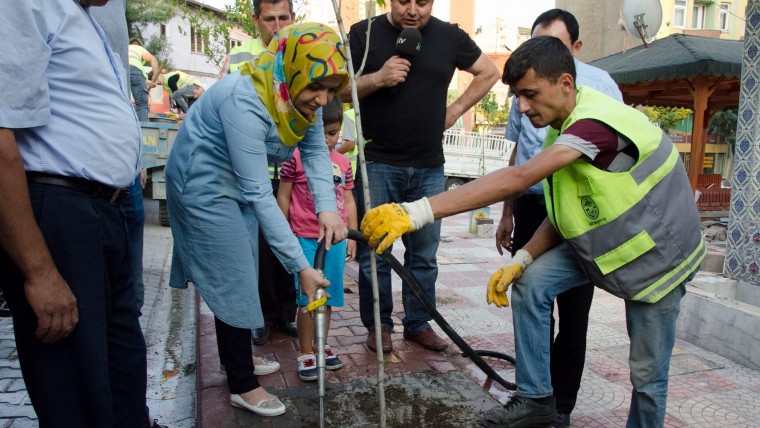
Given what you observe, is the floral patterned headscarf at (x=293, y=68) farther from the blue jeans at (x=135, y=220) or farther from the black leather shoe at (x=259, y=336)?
the black leather shoe at (x=259, y=336)

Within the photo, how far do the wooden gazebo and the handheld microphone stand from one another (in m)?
7.41

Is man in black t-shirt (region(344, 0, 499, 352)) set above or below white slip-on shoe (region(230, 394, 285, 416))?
above

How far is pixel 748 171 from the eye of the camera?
4473mm

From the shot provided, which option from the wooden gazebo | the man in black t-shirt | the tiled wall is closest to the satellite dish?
the wooden gazebo

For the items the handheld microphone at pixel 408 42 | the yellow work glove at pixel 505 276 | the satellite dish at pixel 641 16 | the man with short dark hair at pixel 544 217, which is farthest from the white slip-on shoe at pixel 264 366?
the satellite dish at pixel 641 16

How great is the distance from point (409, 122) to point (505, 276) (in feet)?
4.15

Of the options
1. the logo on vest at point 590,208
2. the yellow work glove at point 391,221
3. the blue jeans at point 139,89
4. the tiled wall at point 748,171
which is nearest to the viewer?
the yellow work glove at point 391,221

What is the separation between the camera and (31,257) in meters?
1.56

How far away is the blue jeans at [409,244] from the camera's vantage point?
11.5 ft

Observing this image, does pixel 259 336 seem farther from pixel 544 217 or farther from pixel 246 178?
pixel 544 217

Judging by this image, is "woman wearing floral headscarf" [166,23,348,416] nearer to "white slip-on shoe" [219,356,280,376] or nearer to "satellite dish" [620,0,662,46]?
"white slip-on shoe" [219,356,280,376]

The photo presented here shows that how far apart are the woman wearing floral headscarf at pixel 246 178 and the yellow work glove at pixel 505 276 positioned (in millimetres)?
738

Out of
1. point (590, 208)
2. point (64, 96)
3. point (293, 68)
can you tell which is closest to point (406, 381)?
point (590, 208)

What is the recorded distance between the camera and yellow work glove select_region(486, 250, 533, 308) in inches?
103
